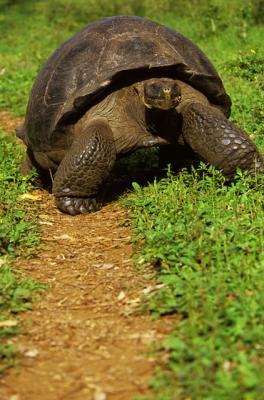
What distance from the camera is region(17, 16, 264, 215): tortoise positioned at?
17.2 feet

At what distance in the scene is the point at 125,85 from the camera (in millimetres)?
5531

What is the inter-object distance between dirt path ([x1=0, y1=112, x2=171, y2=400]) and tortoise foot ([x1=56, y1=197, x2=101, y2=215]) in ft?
1.82

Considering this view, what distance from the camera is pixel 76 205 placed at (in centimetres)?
545

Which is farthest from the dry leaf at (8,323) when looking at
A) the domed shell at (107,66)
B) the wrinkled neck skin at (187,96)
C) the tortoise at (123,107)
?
the wrinkled neck skin at (187,96)

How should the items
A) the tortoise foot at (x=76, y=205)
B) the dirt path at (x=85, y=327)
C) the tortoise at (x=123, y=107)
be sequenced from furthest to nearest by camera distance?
the tortoise foot at (x=76, y=205) → the tortoise at (x=123, y=107) → the dirt path at (x=85, y=327)

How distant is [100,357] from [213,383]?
2.18ft

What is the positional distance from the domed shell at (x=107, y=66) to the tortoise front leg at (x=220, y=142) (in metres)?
0.42

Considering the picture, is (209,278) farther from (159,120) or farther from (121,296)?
(159,120)

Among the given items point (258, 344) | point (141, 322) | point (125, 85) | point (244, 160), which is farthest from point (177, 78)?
point (258, 344)

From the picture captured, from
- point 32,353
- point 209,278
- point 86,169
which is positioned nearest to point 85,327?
point 32,353

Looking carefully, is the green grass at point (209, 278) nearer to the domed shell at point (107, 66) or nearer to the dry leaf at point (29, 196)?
the domed shell at point (107, 66)

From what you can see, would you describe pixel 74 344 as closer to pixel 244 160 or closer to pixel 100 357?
pixel 100 357

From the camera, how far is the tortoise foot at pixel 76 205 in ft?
17.9

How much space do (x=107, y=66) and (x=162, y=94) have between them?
559 millimetres
